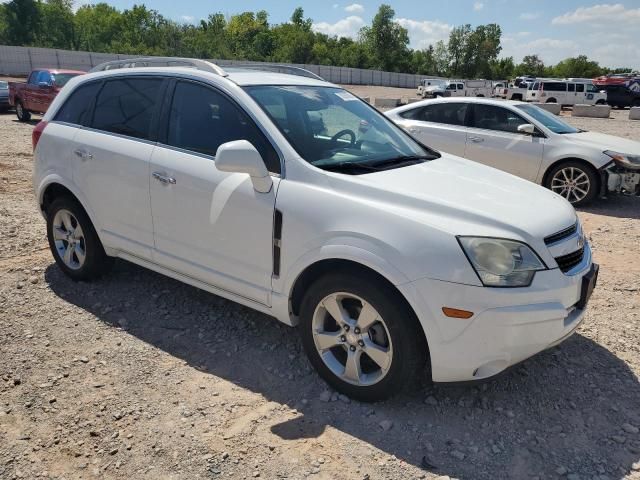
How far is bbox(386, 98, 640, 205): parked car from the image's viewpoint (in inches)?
301

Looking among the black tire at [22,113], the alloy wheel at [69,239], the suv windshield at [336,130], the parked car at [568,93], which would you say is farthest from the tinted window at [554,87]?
the alloy wheel at [69,239]

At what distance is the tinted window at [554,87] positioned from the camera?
33.4 meters

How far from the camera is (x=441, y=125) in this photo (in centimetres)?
889

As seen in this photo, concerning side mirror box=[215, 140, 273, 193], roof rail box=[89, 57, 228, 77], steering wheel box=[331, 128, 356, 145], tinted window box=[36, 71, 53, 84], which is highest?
tinted window box=[36, 71, 53, 84]

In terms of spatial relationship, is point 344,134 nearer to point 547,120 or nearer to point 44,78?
point 547,120

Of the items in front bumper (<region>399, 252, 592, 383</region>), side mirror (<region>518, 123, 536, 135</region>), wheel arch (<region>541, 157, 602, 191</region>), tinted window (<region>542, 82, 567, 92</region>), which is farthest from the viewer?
tinted window (<region>542, 82, 567, 92</region>)

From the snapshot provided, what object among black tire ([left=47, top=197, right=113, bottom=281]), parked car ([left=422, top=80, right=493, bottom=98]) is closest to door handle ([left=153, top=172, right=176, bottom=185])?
black tire ([left=47, top=197, right=113, bottom=281])

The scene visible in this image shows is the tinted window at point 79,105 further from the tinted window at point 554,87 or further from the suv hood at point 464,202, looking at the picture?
the tinted window at point 554,87

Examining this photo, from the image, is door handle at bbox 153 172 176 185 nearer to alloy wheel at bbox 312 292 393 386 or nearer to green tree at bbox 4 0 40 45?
alloy wheel at bbox 312 292 393 386

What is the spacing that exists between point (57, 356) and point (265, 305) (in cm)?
145

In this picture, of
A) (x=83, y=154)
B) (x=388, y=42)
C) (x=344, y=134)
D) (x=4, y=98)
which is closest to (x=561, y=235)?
(x=344, y=134)

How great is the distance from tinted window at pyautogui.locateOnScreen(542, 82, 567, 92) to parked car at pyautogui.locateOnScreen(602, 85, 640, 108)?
3172 millimetres

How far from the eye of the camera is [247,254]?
3.22 m

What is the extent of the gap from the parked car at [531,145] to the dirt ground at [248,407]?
3942mm
